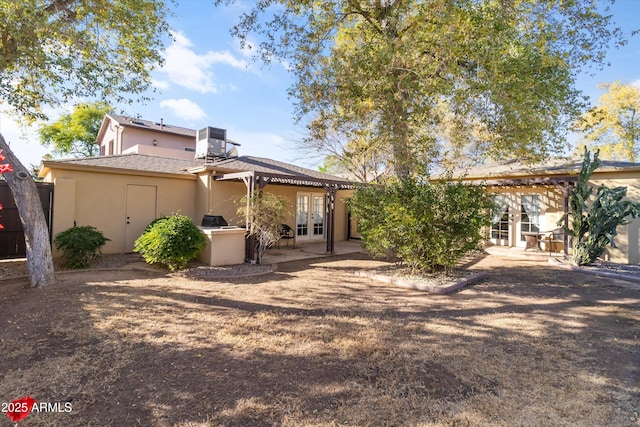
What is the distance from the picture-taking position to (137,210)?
10305 millimetres

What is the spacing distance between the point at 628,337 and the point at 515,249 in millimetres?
8689

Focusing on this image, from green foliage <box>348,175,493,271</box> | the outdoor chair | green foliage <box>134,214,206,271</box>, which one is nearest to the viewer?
green foliage <box>348,175,493,271</box>

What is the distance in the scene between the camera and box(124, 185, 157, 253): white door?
10.1m

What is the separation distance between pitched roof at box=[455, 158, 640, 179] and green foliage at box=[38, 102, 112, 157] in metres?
27.8

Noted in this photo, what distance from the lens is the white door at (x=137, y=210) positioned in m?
Result: 10.1

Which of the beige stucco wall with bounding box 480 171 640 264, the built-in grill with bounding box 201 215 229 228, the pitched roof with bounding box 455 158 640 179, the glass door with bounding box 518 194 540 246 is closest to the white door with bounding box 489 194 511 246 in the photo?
the glass door with bounding box 518 194 540 246

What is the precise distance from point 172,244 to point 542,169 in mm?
13047

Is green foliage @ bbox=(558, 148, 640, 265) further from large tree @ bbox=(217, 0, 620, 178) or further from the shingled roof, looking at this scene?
the shingled roof

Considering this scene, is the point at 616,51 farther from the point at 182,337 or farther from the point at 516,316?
the point at 182,337

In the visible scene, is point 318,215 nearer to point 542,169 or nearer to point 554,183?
point 554,183

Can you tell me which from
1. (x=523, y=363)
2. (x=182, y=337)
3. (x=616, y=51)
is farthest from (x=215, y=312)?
(x=616, y=51)

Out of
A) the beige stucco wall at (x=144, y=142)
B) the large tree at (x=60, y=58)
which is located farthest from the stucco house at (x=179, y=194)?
the beige stucco wall at (x=144, y=142)

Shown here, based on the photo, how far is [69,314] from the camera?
4668mm

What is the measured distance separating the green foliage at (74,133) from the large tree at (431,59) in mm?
24512
